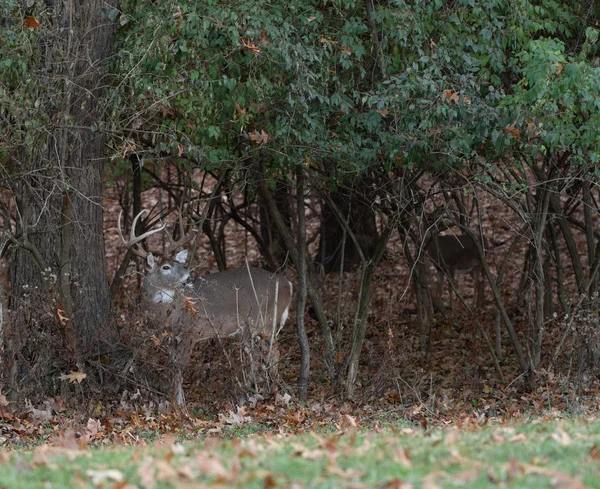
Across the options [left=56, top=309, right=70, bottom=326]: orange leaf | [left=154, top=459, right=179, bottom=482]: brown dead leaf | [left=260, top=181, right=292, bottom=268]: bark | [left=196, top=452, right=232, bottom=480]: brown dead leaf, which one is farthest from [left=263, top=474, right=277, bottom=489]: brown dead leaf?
[left=260, top=181, right=292, bottom=268]: bark

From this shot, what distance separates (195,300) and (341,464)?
20.7 feet

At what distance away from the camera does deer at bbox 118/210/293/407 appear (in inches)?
387

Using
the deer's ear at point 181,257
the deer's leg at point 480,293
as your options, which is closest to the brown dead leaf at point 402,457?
the deer's ear at point 181,257

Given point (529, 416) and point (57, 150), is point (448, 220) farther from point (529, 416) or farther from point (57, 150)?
point (57, 150)

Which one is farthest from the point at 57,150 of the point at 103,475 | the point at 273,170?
the point at 103,475

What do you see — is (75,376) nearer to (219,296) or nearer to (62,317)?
(62,317)

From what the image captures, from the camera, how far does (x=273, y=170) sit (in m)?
11.4

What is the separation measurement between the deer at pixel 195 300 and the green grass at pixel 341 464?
4049mm

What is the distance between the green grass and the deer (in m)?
4.05

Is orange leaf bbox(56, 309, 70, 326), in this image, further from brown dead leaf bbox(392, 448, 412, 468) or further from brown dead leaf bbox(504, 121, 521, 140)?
brown dead leaf bbox(392, 448, 412, 468)

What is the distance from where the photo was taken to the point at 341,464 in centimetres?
472

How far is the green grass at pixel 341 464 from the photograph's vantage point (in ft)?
14.4

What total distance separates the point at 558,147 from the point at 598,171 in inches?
22.0

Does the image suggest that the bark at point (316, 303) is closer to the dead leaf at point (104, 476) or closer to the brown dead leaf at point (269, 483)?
the dead leaf at point (104, 476)
